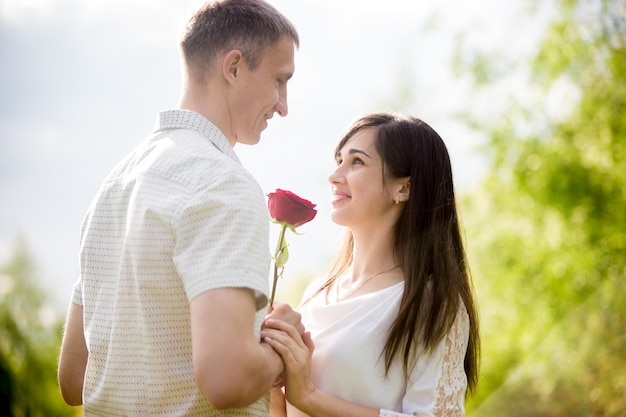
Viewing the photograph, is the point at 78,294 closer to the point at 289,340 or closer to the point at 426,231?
the point at 289,340

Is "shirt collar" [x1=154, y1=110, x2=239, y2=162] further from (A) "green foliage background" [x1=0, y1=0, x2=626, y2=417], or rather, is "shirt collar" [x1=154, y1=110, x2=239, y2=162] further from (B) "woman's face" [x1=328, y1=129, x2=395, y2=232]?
(A) "green foliage background" [x1=0, y1=0, x2=626, y2=417]

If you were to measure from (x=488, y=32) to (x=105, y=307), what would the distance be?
11.2m

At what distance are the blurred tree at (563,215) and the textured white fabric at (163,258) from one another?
380 inches

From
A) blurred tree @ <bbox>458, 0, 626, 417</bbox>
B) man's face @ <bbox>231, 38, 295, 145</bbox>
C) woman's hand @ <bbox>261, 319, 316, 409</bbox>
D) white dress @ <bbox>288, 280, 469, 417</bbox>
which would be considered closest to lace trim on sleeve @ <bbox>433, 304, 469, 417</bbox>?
white dress @ <bbox>288, 280, 469, 417</bbox>

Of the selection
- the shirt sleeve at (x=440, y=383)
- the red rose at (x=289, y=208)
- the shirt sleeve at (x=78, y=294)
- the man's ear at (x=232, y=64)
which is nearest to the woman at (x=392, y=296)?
the shirt sleeve at (x=440, y=383)

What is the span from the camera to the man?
5.01ft

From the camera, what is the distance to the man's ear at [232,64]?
1.92m

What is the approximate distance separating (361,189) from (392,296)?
0.45 meters

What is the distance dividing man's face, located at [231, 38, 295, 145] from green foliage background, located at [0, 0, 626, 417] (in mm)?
9344

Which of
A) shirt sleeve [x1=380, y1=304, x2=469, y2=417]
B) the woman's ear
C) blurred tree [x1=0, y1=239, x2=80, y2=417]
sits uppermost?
the woman's ear

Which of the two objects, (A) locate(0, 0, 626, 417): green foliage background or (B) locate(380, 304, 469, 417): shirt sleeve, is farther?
(A) locate(0, 0, 626, 417): green foliage background

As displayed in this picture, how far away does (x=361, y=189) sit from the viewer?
2842 mm

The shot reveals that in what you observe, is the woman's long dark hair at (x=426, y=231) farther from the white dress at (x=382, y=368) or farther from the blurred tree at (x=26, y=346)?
the blurred tree at (x=26, y=346)

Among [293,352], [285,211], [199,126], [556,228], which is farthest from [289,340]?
[556,228]
